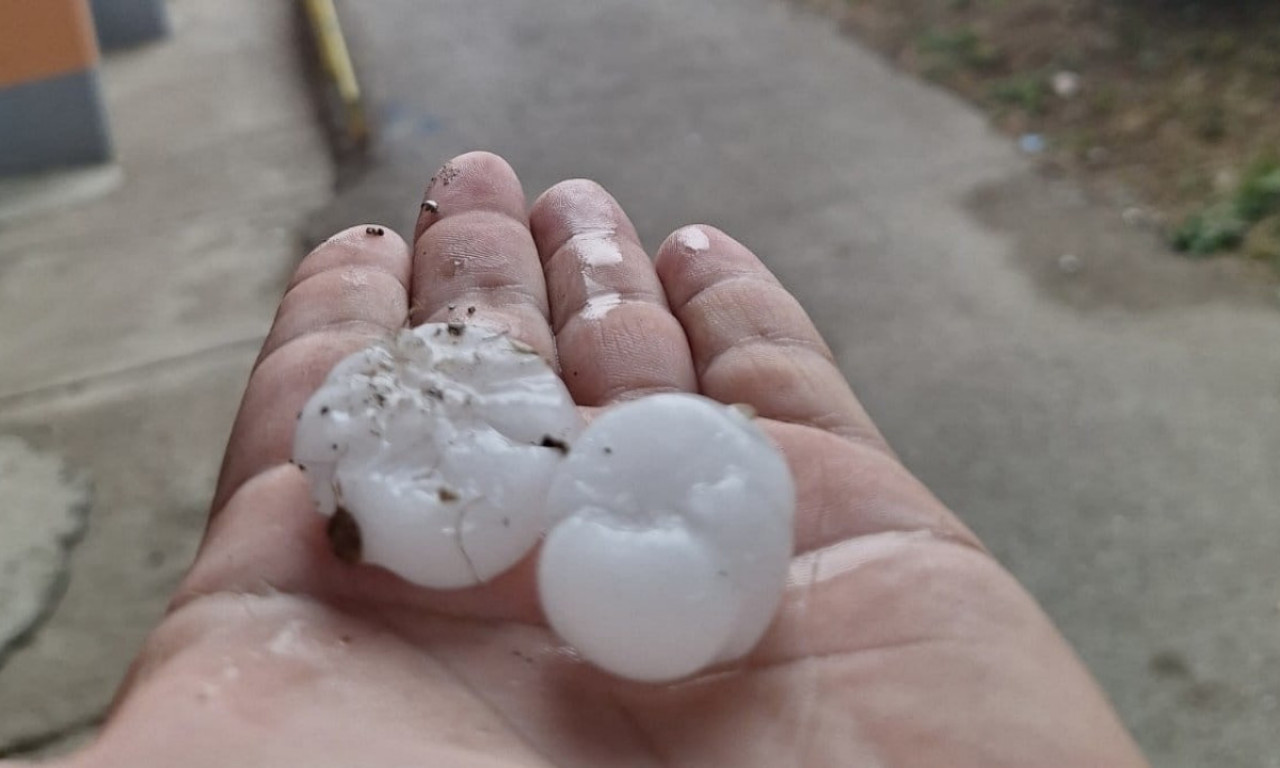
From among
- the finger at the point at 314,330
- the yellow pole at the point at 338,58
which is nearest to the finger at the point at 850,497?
the finger at the point at 314,330

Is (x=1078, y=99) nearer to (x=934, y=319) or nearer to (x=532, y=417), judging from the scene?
(x=934, y=319)

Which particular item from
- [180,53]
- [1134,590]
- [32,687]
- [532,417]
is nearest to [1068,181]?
[1134,590]

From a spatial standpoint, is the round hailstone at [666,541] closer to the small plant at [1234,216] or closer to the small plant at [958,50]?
the small plant at [1234,216]

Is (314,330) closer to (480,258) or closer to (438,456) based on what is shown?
(480,258)

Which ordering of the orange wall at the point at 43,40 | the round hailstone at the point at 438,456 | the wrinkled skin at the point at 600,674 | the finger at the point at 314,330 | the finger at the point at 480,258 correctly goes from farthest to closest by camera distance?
the orange wall at the point at 43,40 < the finger at the point at 480,258 < the finger at the point at 314,330 < the round hailstone at the point at 438,456 < the wrinkled skin at the point at 600,674

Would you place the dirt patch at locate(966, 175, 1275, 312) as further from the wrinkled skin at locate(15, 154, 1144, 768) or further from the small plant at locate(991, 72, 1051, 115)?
the wrinkled skin at locate(15, 154, 1144, 768)

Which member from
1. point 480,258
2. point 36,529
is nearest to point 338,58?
point 36,529
